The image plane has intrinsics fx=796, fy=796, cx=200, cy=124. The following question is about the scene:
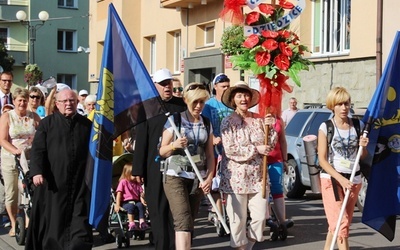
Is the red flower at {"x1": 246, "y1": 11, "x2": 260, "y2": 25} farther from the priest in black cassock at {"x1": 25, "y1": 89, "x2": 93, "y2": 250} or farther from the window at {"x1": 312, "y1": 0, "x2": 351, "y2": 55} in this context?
the window at {"x1": 312, "y1": 0, "x2": 351, "y2": 55}

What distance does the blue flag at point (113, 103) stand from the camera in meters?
7.92

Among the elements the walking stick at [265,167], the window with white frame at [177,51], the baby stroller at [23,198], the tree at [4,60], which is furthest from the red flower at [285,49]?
the tree at [4,60]

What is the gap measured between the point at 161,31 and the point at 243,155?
22508 millimetres

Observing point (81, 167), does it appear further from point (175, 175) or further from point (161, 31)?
point (161, 31)

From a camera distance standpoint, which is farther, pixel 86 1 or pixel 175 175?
pixel 86 1

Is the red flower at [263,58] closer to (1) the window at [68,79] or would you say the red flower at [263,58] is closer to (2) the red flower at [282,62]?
(2) the red flower at [282,62]

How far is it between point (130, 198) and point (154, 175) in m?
2.09

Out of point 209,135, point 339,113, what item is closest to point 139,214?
point 209,135

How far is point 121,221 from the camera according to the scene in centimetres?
1005

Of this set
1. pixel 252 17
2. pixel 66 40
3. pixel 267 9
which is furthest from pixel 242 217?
pixel 66 40

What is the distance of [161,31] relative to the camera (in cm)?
2975

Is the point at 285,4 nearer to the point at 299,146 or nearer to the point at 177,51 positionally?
the point at 299,146

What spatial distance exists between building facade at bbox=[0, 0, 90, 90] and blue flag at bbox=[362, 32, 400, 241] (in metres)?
50.2

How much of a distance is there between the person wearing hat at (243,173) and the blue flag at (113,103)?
31.5 inches
